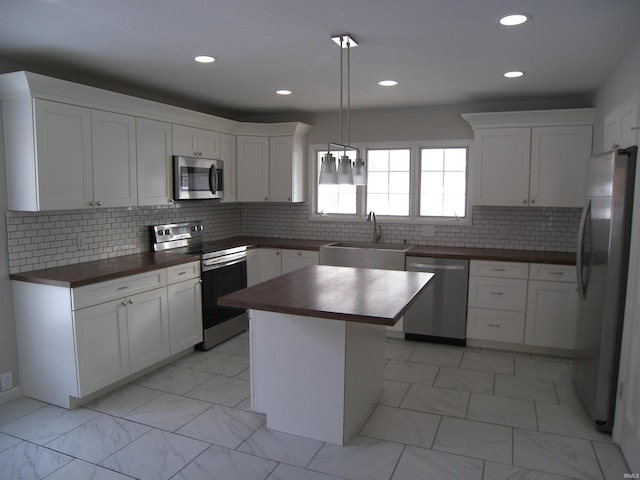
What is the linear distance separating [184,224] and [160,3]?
2.76 m

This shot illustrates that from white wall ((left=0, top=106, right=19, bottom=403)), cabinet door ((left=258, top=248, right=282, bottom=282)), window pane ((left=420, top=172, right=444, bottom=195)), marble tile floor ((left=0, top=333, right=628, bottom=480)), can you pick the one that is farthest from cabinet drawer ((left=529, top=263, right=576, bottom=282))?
white wall ((left=0, top=106, right=19, bottom=403))

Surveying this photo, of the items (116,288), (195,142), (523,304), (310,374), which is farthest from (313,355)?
(195,142)

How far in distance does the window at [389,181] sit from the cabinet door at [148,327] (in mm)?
2621

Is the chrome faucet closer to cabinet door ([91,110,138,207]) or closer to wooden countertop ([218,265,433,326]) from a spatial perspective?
wooden countertop ([218,265,433,326])

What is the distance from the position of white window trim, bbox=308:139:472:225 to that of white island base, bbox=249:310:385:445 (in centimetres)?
239

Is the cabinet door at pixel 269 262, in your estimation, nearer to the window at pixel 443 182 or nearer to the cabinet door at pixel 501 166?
the window at pixel 443 182

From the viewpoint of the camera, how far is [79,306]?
10.1 feet

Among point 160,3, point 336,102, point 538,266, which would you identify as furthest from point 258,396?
point 336,102

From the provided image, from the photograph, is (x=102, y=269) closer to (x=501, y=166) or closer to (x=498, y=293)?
(x=498, y=293)

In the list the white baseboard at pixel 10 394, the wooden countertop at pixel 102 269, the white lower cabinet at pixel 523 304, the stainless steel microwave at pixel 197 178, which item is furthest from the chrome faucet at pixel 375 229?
A: the white baseboard at pixel 10 394

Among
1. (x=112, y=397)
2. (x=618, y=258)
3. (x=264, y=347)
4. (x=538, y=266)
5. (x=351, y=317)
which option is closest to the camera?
(x=351, y=317)

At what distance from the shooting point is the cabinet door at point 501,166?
4.41 meters

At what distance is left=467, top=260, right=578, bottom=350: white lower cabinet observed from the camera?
4.14 m

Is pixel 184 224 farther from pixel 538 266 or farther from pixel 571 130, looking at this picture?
pixel 571 130
